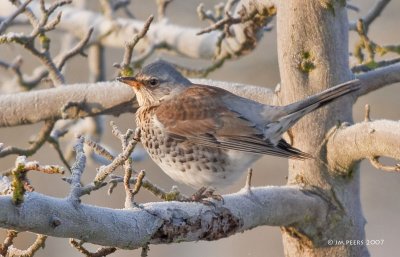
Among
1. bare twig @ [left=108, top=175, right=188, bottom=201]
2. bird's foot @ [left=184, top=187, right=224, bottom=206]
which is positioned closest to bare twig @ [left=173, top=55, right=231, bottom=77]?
bird's foot @ [left=184, top=187, right=224, bottom=206]

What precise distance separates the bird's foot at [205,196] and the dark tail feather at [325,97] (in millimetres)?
686

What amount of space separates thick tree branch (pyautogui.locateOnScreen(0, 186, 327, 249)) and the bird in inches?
13.9

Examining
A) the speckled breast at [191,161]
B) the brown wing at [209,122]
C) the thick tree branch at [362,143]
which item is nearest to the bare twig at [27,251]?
the speckled breast at [191,161]

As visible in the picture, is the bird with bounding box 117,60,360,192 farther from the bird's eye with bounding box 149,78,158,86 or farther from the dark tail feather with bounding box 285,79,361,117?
the bird's eye with bounding box 149,78,158,86

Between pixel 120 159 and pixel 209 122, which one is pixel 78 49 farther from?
pixel 120 159

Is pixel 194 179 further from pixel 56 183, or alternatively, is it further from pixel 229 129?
pixel 56 183

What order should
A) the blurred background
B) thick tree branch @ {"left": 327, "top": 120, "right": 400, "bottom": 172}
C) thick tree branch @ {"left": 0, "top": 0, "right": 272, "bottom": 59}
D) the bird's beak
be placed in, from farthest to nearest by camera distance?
the blurred background < thick tree branch @ {"left": 0, "top": 0, "right": 272, "bottom": 59} < the bird's beak < thick tree branch @ {"left": 327, "top": 120, "right": 400, "bottom": 172}

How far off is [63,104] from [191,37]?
1608 millimetres

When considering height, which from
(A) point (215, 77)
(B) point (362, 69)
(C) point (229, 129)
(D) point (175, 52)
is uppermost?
(A) point (215, 77)

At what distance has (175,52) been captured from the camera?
23.0ft

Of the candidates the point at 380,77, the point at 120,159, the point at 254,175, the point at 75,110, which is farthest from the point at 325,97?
the point at 254,175

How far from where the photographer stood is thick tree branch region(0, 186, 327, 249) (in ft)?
11.0

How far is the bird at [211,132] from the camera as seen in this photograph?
5.07 meters

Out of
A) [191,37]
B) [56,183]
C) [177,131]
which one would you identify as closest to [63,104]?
[177,131]
